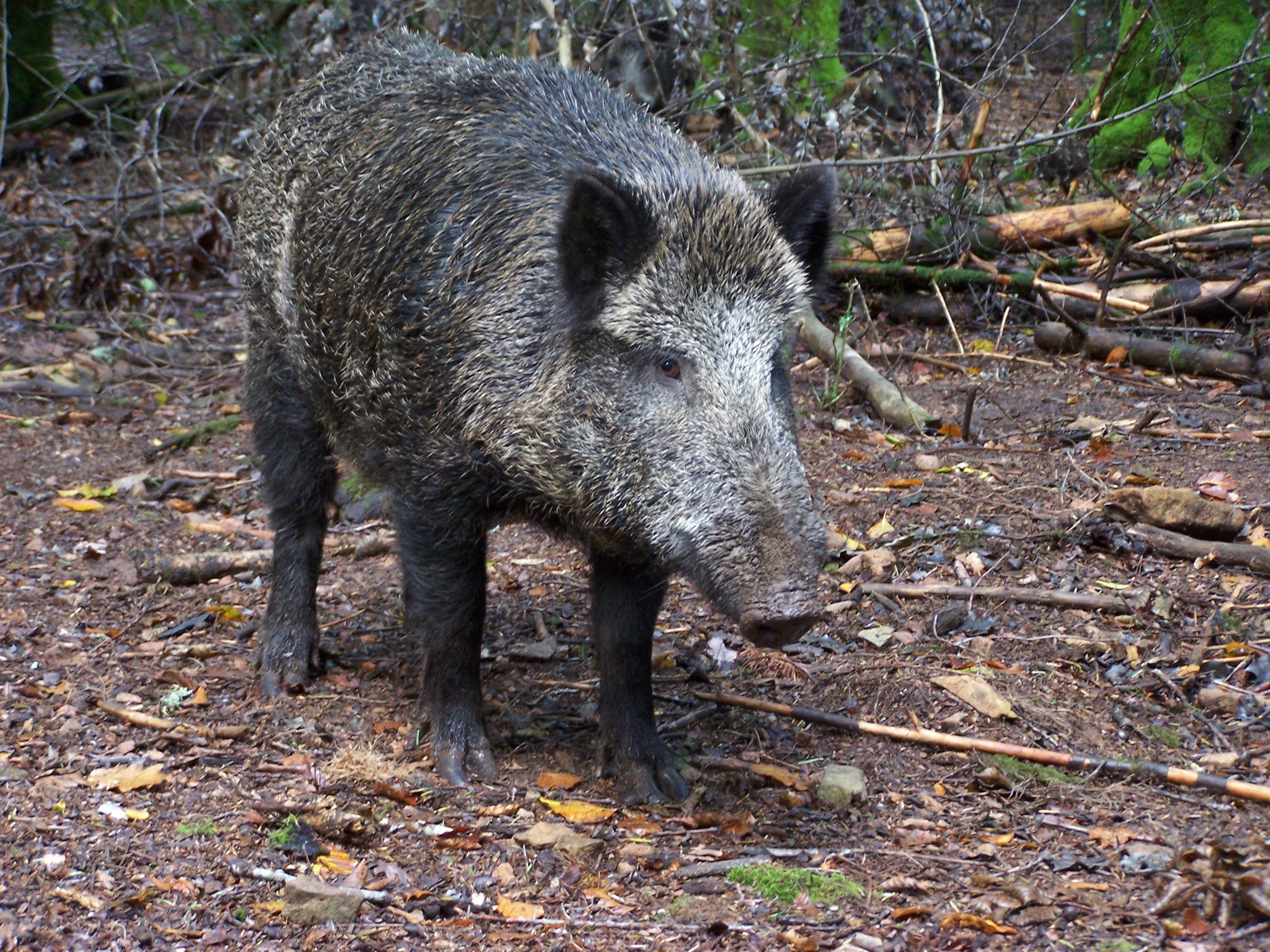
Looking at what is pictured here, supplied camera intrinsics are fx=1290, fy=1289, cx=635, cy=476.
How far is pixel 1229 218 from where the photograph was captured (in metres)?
9.89

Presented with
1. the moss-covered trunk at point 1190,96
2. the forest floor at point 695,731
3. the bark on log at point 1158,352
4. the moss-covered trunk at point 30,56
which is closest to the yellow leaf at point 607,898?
the forest floor at point 695,731

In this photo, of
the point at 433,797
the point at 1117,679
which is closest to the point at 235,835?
the point at 433,797

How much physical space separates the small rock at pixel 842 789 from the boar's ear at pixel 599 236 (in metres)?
1.83

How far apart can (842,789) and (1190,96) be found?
797cm

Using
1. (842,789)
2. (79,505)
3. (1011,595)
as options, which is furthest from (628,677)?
(79,505)

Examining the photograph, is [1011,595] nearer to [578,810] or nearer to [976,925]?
[578,810]

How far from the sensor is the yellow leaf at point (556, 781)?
15.8 ft

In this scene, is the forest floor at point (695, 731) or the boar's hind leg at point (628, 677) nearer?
the forest floor at point (695, 731)

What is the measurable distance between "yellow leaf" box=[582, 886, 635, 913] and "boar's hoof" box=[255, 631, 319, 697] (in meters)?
2.17

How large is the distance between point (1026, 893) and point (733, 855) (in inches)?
38.2

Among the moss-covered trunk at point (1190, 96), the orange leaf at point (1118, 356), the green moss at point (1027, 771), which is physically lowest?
the green moss at point (1027, 771)

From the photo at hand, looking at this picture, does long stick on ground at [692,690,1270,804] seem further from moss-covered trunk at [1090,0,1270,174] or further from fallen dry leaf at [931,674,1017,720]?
moss-covered trunk at [1090,0,1270,174]

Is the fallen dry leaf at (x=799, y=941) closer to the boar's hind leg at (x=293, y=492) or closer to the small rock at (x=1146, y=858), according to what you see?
the small rock at (x=1146, y=858)

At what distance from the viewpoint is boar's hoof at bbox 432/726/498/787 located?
4.83 meters
